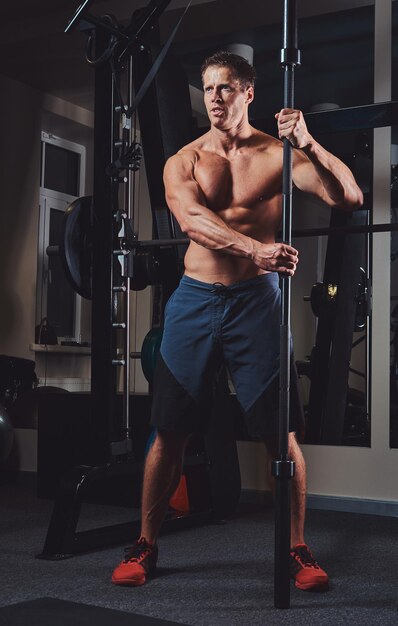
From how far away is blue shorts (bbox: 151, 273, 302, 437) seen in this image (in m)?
2.50

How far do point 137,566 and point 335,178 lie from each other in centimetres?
129

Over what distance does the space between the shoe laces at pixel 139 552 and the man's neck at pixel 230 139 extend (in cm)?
125

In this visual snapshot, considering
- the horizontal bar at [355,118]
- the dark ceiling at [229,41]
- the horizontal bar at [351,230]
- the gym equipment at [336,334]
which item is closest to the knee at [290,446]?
the horizontal bar at [351,230]

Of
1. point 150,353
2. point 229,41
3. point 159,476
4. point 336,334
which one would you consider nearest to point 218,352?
point 159,476

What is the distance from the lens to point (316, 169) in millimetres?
2371

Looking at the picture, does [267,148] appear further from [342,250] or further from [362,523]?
[342,250]

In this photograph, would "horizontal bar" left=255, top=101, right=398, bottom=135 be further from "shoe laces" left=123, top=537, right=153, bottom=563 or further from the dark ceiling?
the dark ceiling

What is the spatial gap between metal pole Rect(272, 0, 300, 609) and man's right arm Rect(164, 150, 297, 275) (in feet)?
0.17

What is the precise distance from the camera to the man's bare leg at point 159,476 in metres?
2.61

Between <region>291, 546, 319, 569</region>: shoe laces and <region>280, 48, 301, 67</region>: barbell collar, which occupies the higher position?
<region>280, 48, 301, 67</region>: barbell collar

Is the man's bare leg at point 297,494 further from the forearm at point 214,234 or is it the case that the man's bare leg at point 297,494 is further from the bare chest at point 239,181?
the bare chest at point 239,181

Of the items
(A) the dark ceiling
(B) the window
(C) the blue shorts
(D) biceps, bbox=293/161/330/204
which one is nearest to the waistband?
(C) the blue shorts

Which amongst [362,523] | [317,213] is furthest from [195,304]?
[317,213]

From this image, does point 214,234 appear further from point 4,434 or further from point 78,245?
point 4,434
